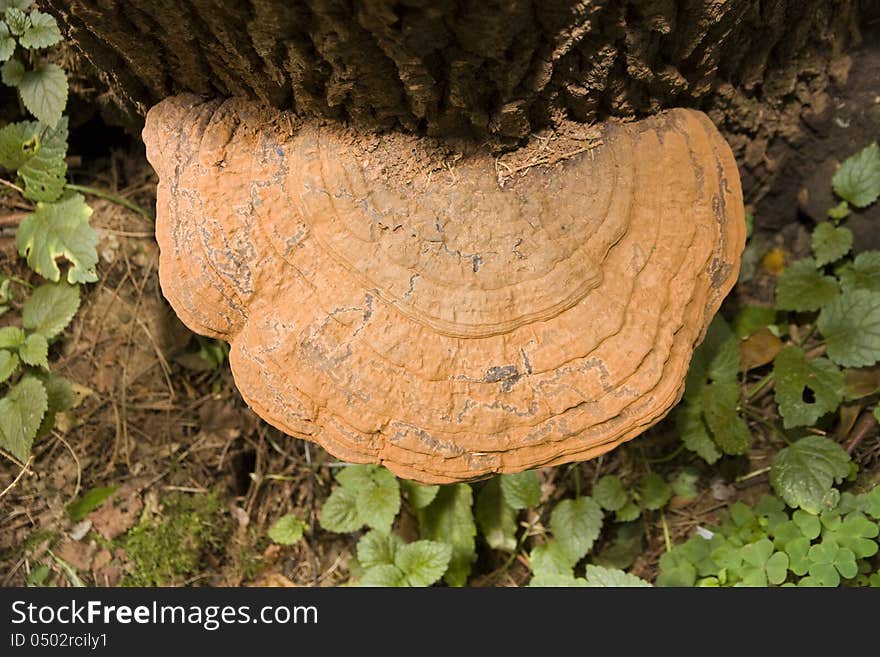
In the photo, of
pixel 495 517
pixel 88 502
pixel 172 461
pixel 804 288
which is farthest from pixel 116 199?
pixel 804 288

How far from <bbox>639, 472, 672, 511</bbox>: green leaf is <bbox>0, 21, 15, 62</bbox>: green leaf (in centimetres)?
315

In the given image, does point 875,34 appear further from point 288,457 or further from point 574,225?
point 288,457

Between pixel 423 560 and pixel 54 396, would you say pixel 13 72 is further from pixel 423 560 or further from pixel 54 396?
pixel 423 560

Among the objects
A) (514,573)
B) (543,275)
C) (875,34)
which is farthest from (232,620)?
(875,34)

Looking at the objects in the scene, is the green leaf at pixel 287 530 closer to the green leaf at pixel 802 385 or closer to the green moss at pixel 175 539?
the green moss at pixel 175 539

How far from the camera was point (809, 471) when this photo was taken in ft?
9.57

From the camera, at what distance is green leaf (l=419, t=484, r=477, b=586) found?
324 centimetres

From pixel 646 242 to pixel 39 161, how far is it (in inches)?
102

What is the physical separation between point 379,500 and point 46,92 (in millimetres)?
Answer: 2141

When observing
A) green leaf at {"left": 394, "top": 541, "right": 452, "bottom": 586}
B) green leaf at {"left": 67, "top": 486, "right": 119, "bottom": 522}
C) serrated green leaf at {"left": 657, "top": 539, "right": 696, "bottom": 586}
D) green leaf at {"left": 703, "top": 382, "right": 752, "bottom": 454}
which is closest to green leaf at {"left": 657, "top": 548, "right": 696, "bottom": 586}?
serrated green leaf at {"left": 657, "top": 539, "right": 696, "bottom": 586}

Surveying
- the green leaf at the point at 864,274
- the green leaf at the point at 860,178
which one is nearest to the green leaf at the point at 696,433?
the green leaf at the point at 864,274

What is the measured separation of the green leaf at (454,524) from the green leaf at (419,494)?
74 millimetres

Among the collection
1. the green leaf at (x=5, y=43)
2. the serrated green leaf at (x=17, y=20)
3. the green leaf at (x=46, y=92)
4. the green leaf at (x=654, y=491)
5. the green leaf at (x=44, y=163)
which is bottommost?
the green leaf at (x=654, y=491)

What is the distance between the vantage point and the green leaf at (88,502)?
11.1 feet
